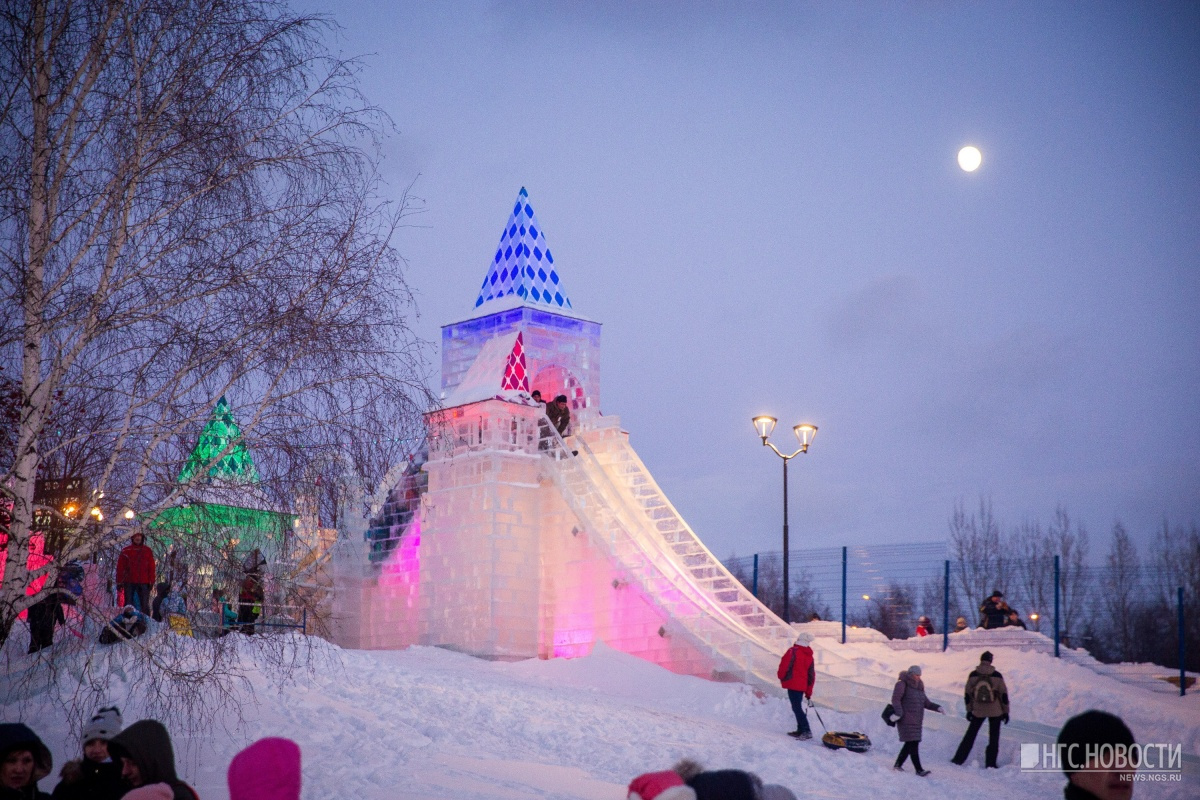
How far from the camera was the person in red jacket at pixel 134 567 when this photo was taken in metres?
9.53

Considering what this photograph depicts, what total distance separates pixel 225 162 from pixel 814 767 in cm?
987

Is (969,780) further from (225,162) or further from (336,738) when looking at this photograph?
(225,162)

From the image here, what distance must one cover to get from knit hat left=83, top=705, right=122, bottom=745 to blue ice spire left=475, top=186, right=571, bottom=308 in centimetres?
2342

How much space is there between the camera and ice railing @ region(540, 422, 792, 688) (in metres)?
21.0

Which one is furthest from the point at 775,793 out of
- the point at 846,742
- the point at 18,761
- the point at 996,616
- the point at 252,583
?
the point at 996,616

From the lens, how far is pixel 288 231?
9875mm

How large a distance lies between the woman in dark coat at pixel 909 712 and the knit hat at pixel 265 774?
12.1 metres

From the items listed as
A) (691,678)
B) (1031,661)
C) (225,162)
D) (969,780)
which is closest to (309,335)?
(225,162)

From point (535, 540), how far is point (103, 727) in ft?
64.5

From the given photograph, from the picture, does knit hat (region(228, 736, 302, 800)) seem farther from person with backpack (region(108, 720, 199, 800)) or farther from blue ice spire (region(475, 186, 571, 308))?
blue ice spire (region(475, 186, 571, 308))

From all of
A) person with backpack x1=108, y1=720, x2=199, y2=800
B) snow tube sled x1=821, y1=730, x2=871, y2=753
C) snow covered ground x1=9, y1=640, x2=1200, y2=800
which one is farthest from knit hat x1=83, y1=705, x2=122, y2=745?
snow tube sled x1=821, y1=730, x2=871, y2=753

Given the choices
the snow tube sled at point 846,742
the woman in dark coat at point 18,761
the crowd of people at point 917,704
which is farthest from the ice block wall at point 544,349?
the woman in dark coat at point 18,761

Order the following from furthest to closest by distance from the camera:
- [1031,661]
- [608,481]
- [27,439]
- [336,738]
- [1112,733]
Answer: [608,481], [1031,661], [336,738], [27,439], [1112,733]

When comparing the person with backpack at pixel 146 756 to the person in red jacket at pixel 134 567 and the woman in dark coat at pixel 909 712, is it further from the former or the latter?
the woman in dark coat at pixel 909 712
